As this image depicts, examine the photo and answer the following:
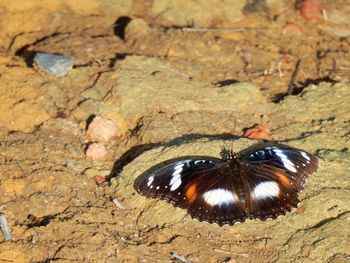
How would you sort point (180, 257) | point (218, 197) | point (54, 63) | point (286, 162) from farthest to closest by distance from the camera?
point (54, 63), point (286, 162), point (218, 197), point (180, 257)

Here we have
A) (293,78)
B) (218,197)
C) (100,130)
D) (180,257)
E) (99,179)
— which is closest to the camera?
(180,257)

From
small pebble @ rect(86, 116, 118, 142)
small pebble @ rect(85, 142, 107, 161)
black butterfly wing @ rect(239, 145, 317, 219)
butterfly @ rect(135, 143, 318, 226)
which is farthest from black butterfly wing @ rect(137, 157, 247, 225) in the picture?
small pebble @ rect(86, 116, 118, 142)

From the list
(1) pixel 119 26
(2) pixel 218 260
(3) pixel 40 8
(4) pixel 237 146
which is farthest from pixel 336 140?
(3) pixel 40 8

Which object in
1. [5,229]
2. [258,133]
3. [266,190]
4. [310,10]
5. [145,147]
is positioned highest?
[310,10]

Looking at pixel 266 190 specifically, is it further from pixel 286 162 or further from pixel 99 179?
pixel 99 179

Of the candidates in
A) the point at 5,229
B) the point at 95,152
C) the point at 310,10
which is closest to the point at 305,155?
A: the point at 95,152

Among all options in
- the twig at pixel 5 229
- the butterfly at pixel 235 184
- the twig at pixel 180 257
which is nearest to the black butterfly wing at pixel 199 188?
the butterfly at pixel 235 184

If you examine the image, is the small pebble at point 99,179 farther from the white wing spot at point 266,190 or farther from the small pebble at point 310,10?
the small pebble at point 310,10

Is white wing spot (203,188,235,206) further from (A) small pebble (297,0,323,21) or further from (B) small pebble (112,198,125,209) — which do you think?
(A) small pebble (297,0,323,21)
